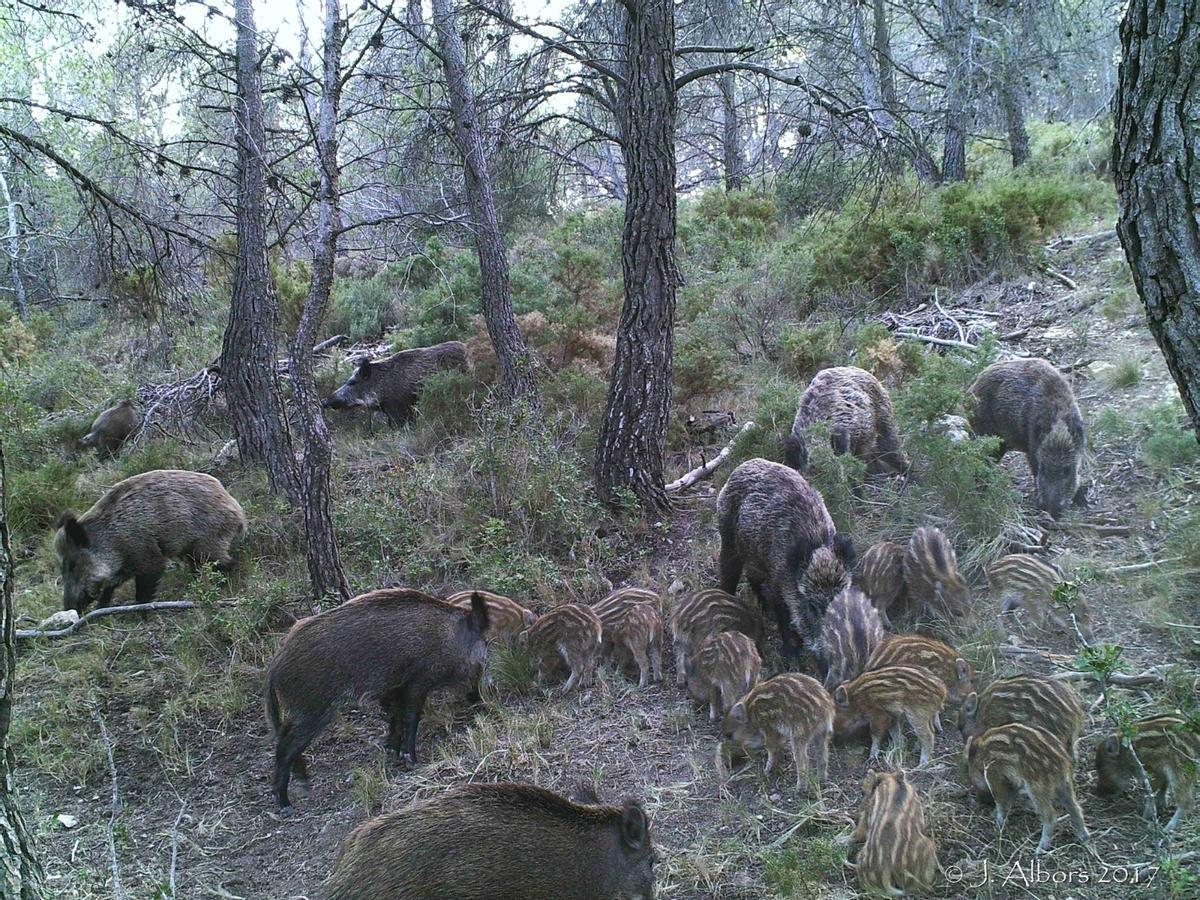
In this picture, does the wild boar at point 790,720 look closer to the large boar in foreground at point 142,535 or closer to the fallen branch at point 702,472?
the fallen branch at point 702,472

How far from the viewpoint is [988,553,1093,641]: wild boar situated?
206 inches

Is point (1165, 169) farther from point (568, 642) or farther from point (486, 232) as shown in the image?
point (486, 232)

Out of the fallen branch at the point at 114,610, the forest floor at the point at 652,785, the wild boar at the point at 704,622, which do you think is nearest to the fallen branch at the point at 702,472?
the forest floor at the point at 652,785

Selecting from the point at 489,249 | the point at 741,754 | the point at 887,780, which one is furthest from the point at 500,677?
the point at 489,249

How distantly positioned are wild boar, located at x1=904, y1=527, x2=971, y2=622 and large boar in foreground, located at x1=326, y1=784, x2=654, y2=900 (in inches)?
112

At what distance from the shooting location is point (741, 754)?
486 cm

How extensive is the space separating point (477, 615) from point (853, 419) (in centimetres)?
385

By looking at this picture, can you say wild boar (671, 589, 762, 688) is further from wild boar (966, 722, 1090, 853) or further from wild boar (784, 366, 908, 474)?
wild boar (966, 722, 1090, 853)

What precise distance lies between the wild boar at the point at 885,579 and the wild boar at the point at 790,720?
1.27 meters

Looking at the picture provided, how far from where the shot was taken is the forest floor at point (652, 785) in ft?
12.6

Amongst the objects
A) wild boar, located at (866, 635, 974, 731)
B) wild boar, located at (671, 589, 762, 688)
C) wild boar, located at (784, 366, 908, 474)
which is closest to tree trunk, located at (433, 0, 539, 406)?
wild boar, located at (784, 366, 908, 474)

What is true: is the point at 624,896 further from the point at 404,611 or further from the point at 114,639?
the point at 114,639

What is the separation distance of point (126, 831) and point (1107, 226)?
12921mm

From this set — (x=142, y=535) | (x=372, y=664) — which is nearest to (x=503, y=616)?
(x=372, y=664)
